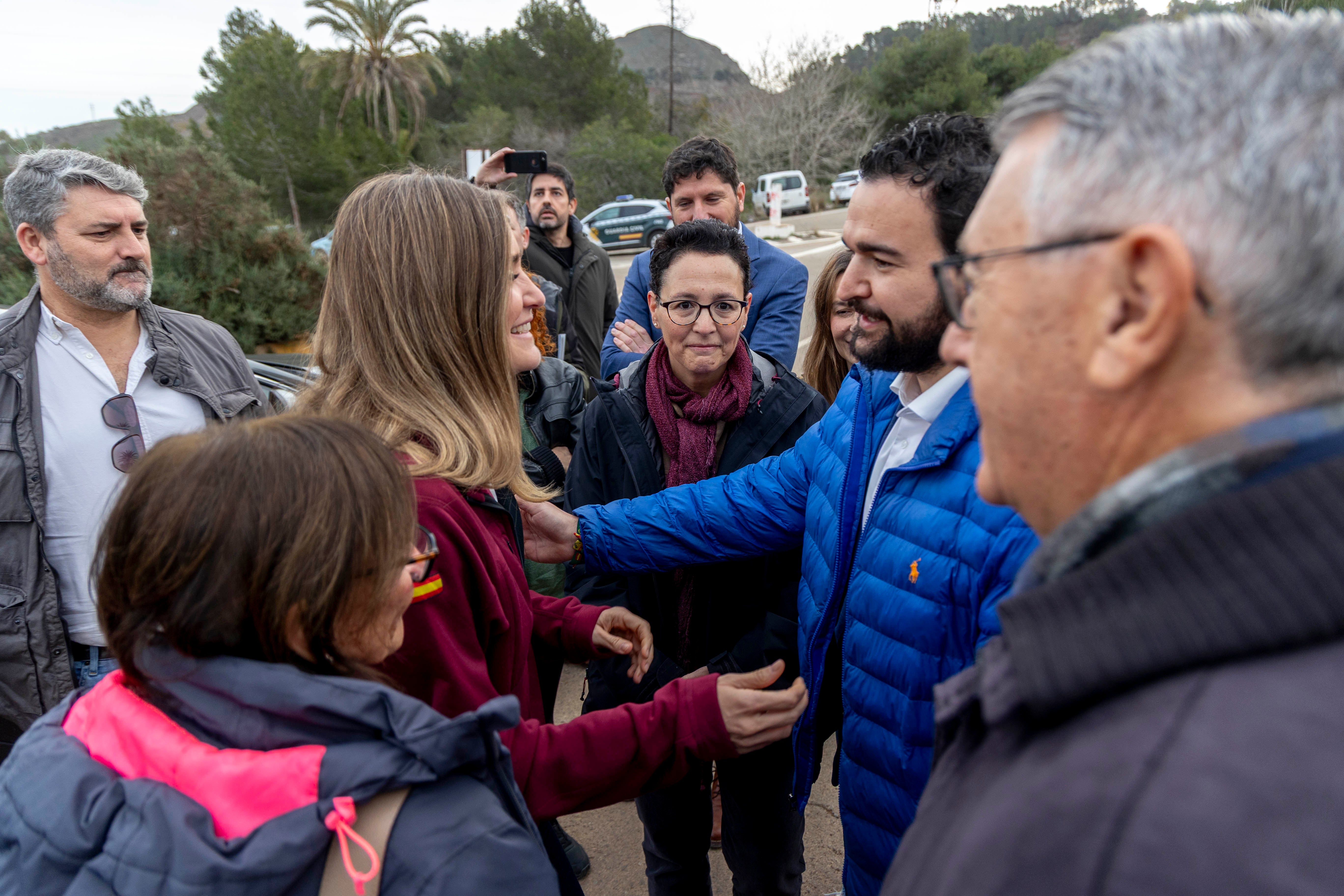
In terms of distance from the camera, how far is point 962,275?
98 centimetres

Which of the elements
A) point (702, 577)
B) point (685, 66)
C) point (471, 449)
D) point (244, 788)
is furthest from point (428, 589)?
point (685, 66)

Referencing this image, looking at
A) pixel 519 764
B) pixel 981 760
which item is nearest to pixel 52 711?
pixel 519 764

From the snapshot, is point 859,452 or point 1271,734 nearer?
point 1271,734

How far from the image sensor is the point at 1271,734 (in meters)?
0.56

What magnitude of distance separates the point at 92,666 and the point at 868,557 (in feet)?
8.12

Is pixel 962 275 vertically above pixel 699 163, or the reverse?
pixel 699 163

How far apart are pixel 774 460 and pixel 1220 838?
5.65 feet

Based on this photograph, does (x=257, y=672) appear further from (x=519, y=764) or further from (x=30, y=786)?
(x=519, y=764)

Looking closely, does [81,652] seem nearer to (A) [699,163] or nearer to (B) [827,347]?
(B) [827,347]

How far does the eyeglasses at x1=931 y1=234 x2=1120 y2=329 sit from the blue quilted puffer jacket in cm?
54

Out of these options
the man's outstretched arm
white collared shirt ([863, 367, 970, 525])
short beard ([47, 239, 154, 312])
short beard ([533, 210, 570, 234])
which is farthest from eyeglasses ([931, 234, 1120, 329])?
short beard ([533, 210, 570, 234])

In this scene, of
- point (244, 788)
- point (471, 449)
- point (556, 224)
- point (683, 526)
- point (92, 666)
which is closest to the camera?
point (244, 788)

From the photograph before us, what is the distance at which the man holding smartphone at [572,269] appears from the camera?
520cm

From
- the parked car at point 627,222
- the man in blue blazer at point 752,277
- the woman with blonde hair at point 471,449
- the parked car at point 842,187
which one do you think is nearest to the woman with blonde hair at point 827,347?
the man in blue blazer at point 752,277
